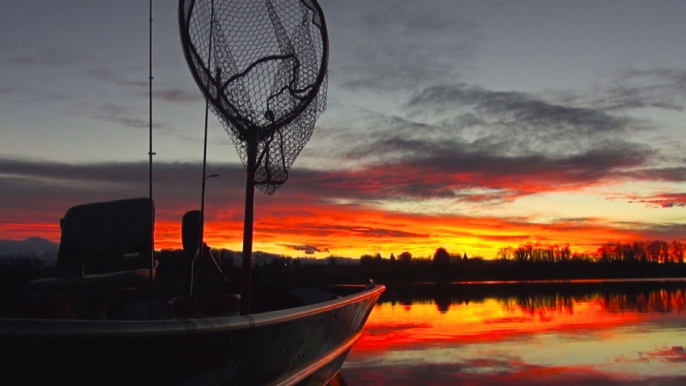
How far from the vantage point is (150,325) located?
310 cm

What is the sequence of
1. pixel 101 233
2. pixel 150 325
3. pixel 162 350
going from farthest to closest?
pixel 101 233
pixel 162 350
pixel 150 325

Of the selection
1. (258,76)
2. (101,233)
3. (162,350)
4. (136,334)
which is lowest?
(162,350)

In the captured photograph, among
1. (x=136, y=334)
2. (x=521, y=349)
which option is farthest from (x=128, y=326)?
(x=521, y=349)

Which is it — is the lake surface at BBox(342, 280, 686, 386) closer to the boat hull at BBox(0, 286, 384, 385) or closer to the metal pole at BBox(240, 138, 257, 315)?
the metal pole at BBox(240, 138, 257, 315)

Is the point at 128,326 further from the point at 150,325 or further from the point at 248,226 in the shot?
the point at 248,226

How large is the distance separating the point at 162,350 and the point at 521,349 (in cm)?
735

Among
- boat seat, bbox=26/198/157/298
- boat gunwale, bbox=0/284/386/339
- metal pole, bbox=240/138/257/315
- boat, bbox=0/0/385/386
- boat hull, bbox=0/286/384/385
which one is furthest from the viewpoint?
metal pole, bbox=240/138/257/315

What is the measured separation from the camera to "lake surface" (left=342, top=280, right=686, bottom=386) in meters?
7.48

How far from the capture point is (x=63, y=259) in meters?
5.36

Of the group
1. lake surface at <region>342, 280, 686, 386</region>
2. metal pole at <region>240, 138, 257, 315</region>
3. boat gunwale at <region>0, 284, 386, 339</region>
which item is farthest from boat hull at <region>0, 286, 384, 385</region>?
lake surface at <region>342, 280, 686, 386</region>

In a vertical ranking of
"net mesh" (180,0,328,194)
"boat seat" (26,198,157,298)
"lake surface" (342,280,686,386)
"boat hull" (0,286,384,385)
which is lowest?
"lake surface" (342,280,686,386)

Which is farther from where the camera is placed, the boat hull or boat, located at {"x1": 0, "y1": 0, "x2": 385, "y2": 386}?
boat, located at {"x1": 0, "y1": 0, "x2": 385, "y2": 386}

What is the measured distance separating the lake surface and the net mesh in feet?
10.3

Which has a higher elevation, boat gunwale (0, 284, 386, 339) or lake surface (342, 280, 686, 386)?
boat gunwale (0, 284, 386, 339)
